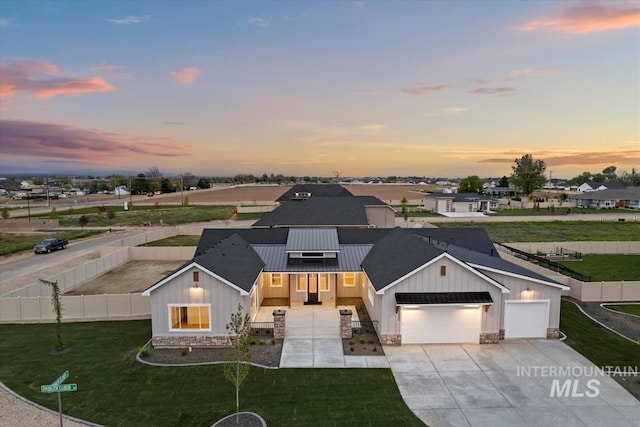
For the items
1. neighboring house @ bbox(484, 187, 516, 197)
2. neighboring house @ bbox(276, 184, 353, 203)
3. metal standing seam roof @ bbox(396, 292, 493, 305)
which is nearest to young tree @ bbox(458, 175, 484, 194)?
neighboring house @ bbox(484, 187, 516, 197)

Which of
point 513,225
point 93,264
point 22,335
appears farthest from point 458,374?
point 513,225

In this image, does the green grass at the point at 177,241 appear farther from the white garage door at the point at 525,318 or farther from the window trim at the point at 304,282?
the white garage door at the point at 525,318

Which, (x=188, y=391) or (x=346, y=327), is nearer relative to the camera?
(x=188, y=391)

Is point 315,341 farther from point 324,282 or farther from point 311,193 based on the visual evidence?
point 311,193

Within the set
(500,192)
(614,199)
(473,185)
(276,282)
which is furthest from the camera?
(500,192)

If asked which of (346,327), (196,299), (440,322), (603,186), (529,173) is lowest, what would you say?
(346,327)

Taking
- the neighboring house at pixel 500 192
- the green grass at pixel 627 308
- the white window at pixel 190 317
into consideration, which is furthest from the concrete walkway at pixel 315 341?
the neighboring house at pixel 500 192

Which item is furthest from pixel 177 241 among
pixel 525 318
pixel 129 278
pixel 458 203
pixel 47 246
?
pixel 458 203
